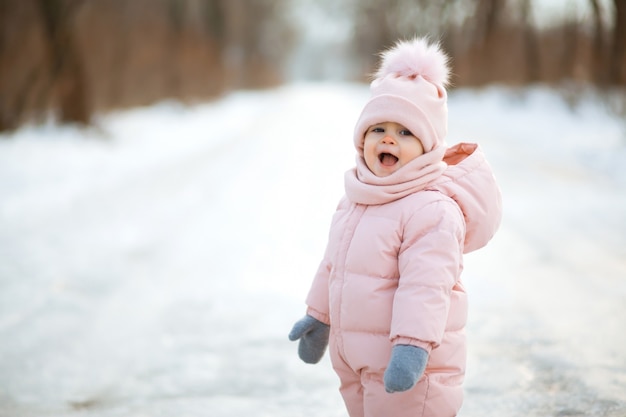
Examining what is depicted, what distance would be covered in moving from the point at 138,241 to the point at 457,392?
12.2ft

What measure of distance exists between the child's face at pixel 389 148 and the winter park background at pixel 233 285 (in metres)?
1.04

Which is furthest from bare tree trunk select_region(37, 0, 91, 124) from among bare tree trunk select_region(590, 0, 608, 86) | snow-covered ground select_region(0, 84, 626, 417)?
bare tree trunk select_region(590, 0, 608, 86)

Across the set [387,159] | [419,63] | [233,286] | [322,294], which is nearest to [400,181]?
[387,159]

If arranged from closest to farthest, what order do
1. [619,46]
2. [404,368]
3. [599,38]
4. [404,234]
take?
[404,368]
[404,234]
[619,46]
[599,38]

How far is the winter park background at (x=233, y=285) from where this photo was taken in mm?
2719

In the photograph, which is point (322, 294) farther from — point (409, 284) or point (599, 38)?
point (599, 38)

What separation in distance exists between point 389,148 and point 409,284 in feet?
1.26

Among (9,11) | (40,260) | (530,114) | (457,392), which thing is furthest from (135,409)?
(530,114)

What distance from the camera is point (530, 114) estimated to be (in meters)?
14.9

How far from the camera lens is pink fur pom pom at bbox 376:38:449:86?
1944mm

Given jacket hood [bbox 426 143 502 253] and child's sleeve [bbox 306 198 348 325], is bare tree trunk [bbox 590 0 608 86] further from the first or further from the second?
child's sleeve [bbox 306 198 348 325]

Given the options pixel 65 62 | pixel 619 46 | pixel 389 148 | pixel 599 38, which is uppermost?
pixel 599 38

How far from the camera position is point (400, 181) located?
1.91 meters

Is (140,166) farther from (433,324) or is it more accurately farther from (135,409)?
(433,324)
